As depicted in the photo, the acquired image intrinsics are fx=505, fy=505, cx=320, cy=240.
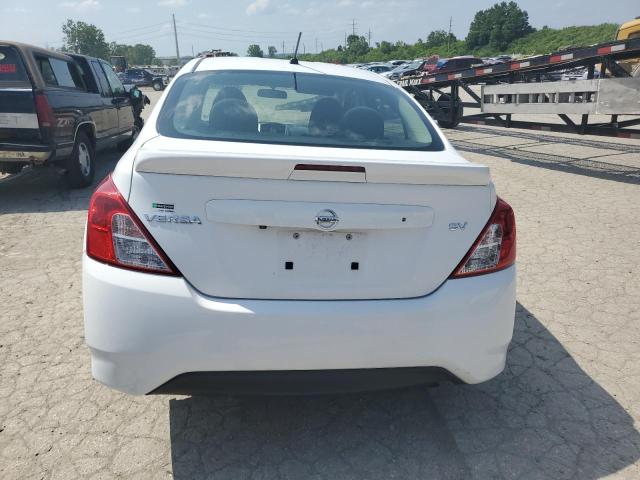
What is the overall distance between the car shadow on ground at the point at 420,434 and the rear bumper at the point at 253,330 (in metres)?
0.39

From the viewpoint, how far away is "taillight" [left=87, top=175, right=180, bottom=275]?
6.32 ft

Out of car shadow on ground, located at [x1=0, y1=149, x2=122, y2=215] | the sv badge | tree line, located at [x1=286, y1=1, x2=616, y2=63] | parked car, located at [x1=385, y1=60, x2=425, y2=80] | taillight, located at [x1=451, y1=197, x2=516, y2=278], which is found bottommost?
car shadow on ground, located at [x1=0, y1=149, x2=122, y2=215]

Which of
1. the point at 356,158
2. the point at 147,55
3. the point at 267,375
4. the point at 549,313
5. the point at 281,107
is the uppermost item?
the point at 147,55

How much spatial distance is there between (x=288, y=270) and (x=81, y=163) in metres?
6.44

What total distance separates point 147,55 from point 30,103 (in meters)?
129

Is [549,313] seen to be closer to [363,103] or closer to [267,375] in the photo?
[363,103]

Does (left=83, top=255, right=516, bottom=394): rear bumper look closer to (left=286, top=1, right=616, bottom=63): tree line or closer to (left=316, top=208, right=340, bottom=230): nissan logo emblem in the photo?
(left=316, top=208, right=340, bottom=230): nissan logo emblem

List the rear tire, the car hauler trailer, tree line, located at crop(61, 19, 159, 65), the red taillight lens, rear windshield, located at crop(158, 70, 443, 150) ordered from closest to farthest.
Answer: rear windshield, located at crop(158, 70, 443, 150) < the red taillight lens < the car hauler trailer < the rear tire < tree line, located at crop(61, 19, 159, 65)

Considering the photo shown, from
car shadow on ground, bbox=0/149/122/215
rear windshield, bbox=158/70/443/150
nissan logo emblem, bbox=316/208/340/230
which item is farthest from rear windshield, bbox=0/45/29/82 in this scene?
nissan logo emblem, bbox=316/208/340/230

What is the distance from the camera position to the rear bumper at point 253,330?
6.25 ft

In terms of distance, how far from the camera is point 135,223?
193 centimetres

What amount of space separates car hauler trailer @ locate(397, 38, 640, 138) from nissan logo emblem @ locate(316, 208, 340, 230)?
260 inches

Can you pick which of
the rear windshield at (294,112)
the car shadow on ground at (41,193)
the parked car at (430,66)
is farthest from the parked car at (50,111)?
the parked car at (430,66)

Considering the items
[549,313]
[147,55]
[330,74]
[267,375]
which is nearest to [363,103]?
[330,74]
